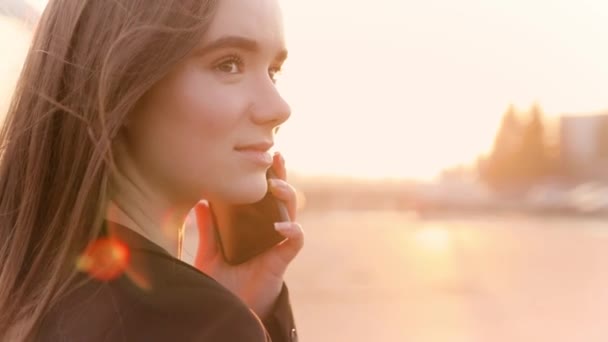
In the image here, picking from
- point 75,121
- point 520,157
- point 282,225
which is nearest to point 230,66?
point 75,121

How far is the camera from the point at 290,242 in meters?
1.92

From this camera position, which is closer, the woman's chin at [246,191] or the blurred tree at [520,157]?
the woman's chin at [246,191]

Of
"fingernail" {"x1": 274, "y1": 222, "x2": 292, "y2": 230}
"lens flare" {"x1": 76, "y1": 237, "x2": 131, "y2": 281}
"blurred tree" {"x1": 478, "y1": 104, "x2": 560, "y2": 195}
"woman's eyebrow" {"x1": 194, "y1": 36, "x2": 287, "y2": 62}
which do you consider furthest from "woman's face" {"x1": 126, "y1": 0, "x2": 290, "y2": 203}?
"blurred tree" {"x1": 478, "y1": 104, "x2": 560, "y2": 195}

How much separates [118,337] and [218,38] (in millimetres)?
537

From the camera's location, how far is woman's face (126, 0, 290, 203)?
4.80 ft

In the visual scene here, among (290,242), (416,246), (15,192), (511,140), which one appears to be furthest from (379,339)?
(511,140)

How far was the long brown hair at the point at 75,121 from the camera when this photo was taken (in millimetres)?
1361

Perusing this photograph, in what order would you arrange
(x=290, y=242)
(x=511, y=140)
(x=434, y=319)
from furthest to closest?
(x=511, y=140), (x=434, y=319), (x=290, y=242)

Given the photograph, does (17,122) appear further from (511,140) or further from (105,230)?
(511,140)

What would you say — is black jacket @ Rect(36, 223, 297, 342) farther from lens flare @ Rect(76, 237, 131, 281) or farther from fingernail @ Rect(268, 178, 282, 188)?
fingernail @ Rect(268, 178, 282, 188)

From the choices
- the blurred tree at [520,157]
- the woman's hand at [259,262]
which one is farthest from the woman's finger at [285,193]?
the blurred tree at [520,157]

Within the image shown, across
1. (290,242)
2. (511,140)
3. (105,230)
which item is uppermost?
(105,230)

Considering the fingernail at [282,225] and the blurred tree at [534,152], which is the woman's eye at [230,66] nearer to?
the fingernail at [282,225]

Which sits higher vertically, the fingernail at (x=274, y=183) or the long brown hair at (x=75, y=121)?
the long brown hair at (x=75, y=121)
